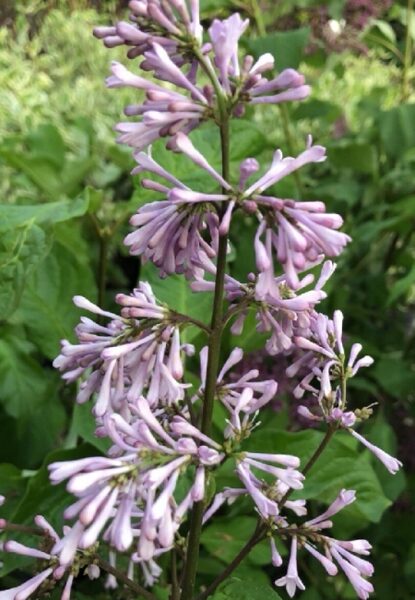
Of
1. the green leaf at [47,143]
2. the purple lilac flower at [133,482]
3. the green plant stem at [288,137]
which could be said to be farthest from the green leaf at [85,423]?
the green plant stem at [288,137]

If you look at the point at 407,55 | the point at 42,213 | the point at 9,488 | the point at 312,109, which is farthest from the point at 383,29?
the point at 9,488

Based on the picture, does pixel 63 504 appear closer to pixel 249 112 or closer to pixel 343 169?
pixel 249 112

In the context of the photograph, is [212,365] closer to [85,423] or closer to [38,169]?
[85,423]

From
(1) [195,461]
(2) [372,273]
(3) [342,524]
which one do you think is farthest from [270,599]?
(2) [372,273]

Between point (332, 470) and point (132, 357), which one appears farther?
point (332, 470)

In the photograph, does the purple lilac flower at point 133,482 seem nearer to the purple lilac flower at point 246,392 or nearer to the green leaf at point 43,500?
the purple lilac flower at point 246,392
